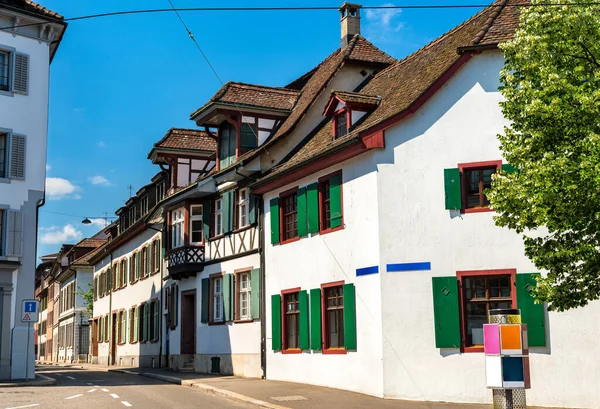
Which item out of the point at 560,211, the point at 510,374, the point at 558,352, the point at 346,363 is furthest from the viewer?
the point at 346,363

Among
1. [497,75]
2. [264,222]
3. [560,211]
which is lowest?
[560,211]

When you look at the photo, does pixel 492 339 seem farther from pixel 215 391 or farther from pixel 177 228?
pixel 177 228

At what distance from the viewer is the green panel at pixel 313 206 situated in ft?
72.1

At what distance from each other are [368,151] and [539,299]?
7.06 metres

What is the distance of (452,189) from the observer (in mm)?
18484

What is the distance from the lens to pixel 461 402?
17594 mm

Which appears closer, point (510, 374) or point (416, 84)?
point (510, 374)

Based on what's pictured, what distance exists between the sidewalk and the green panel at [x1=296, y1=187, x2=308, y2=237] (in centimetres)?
422

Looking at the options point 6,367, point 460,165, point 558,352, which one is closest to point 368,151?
point 460,165

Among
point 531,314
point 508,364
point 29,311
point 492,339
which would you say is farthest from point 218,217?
point 508,364

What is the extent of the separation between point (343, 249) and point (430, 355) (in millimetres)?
3865

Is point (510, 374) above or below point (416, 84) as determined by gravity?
below

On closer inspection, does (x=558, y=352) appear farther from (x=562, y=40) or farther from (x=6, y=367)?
(x=6, y=367)

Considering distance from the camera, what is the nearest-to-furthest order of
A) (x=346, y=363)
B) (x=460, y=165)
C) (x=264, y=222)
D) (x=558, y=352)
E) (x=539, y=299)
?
(x=539, y=299) → (x=558, y=352) → (x=460, y=165) → (x=346, y=363) → (x=264, y=222)
